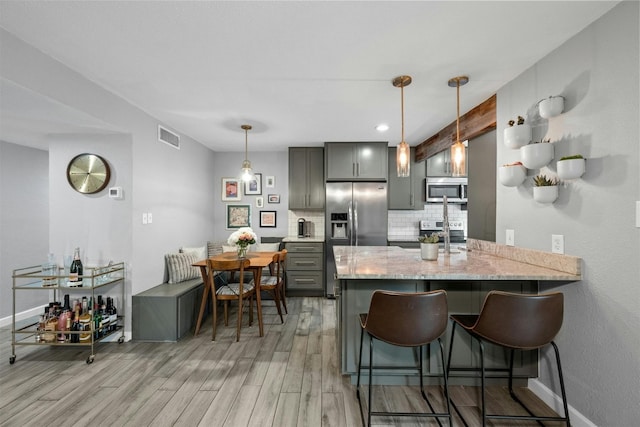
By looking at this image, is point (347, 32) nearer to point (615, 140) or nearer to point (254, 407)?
point (615, 140)

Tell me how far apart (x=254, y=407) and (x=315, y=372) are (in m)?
0.59

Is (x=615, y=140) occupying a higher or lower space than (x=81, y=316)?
higher

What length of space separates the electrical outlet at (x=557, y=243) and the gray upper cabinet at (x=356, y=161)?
2.80 metres

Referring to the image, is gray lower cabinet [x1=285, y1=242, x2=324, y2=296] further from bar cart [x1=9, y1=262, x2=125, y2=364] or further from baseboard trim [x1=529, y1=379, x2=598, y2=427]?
baseboard trim [x1=529, y1=379, x2=598, y2=427]

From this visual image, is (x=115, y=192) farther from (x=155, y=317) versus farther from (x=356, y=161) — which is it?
(x=356, y=161)

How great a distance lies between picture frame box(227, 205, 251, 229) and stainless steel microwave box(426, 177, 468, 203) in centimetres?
313

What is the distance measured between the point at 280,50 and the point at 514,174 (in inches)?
74.8

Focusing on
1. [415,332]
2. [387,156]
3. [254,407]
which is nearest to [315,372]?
[254,407]

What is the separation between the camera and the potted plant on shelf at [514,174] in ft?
6.98

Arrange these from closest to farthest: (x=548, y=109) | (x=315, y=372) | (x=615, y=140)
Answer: (x=615, y=140)
(x=548, y=109)
(x=315, y=372)

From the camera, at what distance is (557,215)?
1890mm

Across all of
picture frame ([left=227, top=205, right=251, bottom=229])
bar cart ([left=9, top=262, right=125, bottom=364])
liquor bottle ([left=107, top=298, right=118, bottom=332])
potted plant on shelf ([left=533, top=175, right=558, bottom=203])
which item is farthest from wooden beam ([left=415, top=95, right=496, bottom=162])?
liquor bottle ([left=107, top=298, right=118, bottom=332])

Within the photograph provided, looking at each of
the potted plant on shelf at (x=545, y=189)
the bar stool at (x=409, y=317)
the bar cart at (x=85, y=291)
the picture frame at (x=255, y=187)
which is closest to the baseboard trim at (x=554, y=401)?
the bar stool at (x=409, y=317)

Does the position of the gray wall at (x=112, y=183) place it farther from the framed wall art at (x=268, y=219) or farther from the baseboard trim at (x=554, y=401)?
the baseboard trim at (x=554, y=401)
